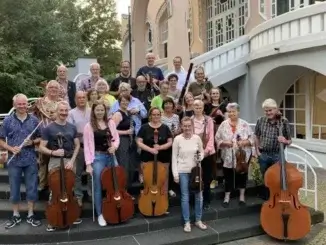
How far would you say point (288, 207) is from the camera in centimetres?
485

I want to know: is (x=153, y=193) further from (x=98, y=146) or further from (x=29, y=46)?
(x=29, y=46)

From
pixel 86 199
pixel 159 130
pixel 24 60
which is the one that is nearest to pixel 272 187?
pixel 159 130

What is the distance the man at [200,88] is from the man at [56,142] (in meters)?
2.03

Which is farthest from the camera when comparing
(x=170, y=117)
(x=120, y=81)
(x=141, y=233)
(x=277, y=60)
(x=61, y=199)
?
(x=277, y=60)

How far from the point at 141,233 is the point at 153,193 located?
0.55 metres

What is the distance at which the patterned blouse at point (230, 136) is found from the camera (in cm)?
555

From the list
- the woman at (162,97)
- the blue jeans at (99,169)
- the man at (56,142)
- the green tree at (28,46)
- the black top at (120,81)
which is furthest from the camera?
the green tree at (28,46)

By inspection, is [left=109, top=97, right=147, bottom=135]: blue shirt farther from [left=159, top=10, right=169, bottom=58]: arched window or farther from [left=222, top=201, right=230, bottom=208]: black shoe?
[left=159, top=10, right=169, bottom=58]: arched window

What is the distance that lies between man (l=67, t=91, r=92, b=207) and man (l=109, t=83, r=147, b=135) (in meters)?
A: 0.37

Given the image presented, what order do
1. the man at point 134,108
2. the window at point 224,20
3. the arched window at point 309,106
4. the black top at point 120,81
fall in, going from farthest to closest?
1. the window at point 224,20
2. the arched window at point 309,106
3. the black top at point 120,81
4. the man at point 134,108

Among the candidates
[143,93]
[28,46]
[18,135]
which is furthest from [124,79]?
[28,46]

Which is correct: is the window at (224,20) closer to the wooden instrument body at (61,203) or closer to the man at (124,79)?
the man at (124,79)

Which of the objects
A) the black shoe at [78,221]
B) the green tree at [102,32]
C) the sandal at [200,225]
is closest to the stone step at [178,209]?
the black shoe at [78,221]

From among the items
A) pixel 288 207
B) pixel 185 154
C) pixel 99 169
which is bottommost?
pixel 288 207
